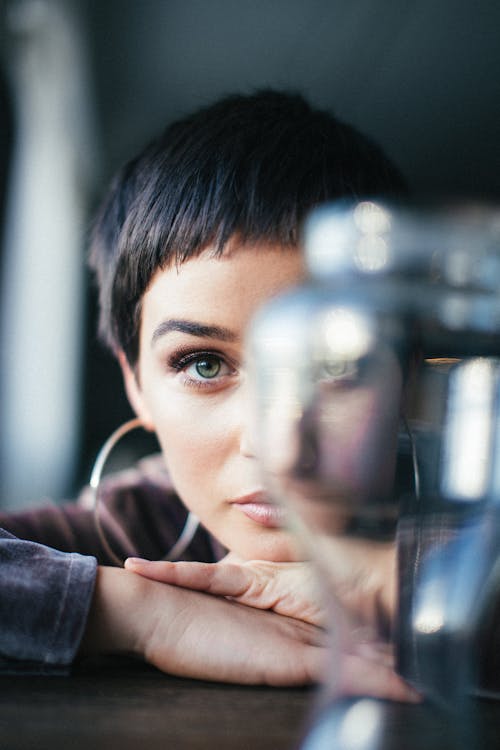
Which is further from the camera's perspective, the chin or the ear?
the ear

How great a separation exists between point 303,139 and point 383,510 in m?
0.29

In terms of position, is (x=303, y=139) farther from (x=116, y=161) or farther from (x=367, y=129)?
(x=116, y=161)

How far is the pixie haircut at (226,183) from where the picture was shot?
0.39 m

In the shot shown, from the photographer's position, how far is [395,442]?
20cm

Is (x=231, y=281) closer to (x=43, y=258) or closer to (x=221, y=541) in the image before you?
(x=221, y=541)

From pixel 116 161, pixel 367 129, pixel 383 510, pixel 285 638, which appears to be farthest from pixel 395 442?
pixel 116 161

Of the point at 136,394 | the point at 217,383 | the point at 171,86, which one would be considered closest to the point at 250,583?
the point at 217,383

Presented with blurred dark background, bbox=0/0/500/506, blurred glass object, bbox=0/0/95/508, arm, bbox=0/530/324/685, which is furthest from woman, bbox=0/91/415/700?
blurred glass object, bbox=0/0/95/508

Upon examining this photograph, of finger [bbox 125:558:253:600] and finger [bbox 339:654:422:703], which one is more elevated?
finger [bbox 339:654:422:703]

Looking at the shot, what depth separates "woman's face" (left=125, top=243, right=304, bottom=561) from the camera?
35 cm

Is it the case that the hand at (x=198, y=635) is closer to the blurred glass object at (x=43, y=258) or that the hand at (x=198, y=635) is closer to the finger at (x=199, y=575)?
the finger at (x=199, y=575)

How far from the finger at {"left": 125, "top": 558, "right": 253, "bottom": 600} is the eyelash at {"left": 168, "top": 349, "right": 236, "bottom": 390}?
0.32 feet

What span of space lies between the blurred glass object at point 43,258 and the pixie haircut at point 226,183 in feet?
2.81

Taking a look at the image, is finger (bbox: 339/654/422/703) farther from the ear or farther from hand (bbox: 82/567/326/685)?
the ear
